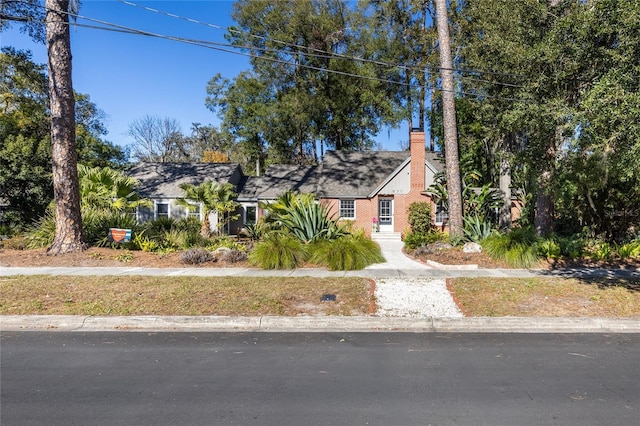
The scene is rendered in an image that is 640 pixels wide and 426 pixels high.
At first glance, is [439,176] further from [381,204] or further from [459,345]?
[459,345]

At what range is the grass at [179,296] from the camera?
675 centimetres

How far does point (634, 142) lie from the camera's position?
641 cm

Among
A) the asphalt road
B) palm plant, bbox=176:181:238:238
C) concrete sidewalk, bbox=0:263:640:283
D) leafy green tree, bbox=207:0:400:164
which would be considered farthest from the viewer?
leafy green tree, bbox=207:0:400:164

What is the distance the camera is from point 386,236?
68.2ft

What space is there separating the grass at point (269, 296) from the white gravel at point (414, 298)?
0.90 feet

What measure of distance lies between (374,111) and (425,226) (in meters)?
14.2

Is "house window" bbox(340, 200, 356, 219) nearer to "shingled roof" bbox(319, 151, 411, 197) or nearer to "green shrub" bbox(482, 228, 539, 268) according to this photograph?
"shingled roof" bbox(319, 151, 411, 197)

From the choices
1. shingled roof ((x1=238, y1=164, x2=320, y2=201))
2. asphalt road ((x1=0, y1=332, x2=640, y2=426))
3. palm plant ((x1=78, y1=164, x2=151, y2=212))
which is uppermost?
shingled roof ((x1=238, y1=164, x2=320, y2=201))

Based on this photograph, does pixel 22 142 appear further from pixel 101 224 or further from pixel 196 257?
pixel 196 257

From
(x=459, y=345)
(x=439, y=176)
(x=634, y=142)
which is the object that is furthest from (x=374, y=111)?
(x=459, y=345)

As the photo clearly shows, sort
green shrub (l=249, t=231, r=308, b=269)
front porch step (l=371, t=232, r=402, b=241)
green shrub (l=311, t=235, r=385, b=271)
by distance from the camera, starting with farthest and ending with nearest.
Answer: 1. front porch step (l=371, t=232, r=402, b=241)
2. green shrub (l=249, t=231, r=308, b=269)
3. green shrub (l=311, t=235, r=385, b=271)

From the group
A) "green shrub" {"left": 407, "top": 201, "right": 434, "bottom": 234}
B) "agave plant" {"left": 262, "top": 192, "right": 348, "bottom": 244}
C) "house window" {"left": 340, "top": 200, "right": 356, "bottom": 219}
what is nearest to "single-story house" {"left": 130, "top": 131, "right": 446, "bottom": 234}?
"house window" {"left": 340, "top": 200, "right": 356, "bottom": 219}

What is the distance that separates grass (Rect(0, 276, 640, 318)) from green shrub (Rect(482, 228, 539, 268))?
1.86 metres

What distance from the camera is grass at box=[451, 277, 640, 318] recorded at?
22.0ft
